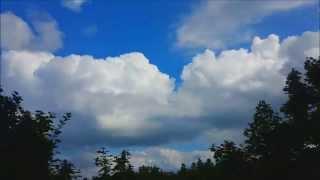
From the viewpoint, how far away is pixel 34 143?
26609mm

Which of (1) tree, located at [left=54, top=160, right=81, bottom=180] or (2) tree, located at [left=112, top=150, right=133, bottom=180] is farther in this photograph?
(2) tree, located at [left=112, top=150, right=133, bottom=180]

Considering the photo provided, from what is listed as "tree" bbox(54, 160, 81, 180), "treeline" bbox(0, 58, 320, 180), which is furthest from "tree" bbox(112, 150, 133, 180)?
"tree" bbox(54, 160, 81, 180)

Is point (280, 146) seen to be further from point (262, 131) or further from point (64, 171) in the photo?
point (64, 171)

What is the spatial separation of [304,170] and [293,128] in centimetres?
430

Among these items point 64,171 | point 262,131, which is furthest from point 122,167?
point 64,171

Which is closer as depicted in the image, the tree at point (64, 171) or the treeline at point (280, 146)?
the tree at point (64, 171)

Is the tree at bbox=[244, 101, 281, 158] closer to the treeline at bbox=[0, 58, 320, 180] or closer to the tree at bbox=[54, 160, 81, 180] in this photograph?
the treeline at bbox=[0, 58, 320, 180]

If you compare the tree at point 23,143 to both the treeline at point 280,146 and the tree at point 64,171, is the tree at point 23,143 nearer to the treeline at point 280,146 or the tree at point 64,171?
the tree at point 64,171

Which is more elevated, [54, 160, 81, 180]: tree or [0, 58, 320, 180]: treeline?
[0, 58, 320, 180]: treeline

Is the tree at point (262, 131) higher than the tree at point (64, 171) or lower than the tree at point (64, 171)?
higher

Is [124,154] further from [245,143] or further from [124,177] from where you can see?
[245,143]

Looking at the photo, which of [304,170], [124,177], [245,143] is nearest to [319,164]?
[304,170]

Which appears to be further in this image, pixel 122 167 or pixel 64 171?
pixel 122 167

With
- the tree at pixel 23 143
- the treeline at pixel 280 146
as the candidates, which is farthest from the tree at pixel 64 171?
the treeline at pixel 280 146
